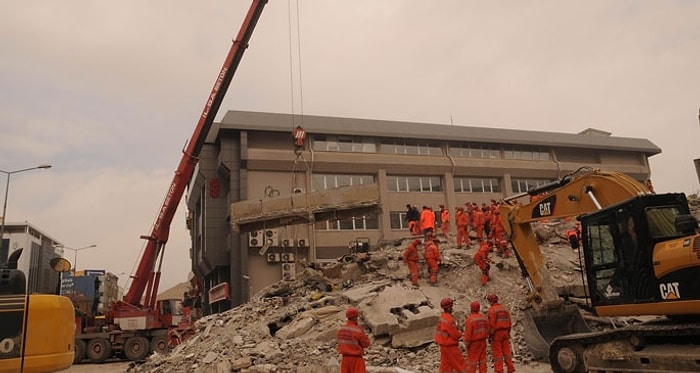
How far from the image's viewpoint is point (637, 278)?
7660mm

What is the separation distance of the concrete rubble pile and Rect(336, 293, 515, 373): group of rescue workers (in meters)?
2.08

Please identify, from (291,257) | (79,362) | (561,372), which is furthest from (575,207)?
(291,257)

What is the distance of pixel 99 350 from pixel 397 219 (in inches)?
773

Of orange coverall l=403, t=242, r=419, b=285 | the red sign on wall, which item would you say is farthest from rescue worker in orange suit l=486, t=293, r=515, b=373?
the red sign on wall

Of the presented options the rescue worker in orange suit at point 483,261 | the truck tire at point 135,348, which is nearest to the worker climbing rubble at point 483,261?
the rescue worker in orange suit at point 483,261

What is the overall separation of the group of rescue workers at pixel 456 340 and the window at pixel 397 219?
83.3ft

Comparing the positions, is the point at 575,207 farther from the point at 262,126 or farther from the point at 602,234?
the point at 262,126

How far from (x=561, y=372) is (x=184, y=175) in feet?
59.2

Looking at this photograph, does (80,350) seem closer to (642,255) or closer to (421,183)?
(642,255)

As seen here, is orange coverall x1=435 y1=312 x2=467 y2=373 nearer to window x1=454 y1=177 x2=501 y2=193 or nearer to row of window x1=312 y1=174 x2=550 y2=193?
row of window x1=312 y1=174 x2=550 y2=193

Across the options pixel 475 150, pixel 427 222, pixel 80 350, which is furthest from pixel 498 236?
pixel 475 150

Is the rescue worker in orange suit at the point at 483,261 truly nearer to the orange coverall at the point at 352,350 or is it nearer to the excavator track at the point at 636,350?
the excavator track at the point at 636,350

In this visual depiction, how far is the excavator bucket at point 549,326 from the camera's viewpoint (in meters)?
11.2

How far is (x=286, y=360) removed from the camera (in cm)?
1298
